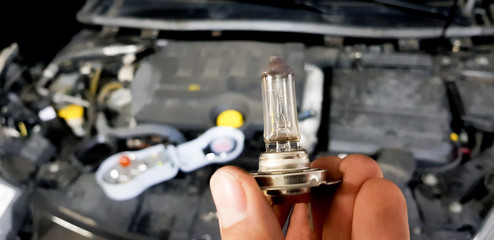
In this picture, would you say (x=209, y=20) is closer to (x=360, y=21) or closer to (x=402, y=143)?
(x=360, y=21)

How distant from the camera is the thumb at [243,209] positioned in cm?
47

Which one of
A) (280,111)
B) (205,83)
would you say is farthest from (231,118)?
(280,111)

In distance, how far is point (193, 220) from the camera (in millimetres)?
922

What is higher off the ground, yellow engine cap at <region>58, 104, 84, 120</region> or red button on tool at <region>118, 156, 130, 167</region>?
yellow engine cap at <region>58, 104, 84, 120</region>

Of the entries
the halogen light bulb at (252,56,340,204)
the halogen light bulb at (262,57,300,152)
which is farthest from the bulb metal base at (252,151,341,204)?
the halogen light bulb at (262,57,300,152)

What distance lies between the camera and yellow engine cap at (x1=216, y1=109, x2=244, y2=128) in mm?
A: 991

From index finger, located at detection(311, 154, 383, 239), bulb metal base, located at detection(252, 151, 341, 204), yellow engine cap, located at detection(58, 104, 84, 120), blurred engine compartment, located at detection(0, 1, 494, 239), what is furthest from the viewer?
yellow engine cap, located at detection(58, 104, 84, 120)

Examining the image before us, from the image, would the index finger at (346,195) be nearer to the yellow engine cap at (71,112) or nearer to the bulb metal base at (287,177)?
the bulb metal base at (287,177)

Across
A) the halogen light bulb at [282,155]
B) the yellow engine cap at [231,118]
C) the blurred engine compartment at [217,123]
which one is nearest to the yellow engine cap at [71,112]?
the blurred engine compartment at [217,123]

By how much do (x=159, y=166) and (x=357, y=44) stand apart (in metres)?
0.91

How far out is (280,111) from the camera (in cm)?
69

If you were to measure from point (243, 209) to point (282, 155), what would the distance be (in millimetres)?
104

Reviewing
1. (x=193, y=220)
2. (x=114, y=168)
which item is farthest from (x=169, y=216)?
(x=114, y=168)

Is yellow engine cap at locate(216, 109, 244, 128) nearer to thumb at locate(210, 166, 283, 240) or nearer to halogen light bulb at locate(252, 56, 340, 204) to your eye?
halogen light bulb at locate(252, 56, 340, 204)
